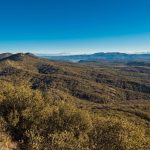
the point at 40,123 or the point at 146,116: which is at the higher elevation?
the point at 40,123

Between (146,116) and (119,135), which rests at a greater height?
(119,135)

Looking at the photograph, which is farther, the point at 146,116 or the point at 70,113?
the point at 146,116

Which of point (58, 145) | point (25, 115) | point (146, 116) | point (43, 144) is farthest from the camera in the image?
point (146, 116)

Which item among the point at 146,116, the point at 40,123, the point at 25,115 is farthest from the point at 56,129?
the point at 146,116

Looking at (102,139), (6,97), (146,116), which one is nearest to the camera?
(102,139)

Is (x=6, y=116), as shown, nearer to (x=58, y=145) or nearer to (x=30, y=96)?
(x=30, y=96)

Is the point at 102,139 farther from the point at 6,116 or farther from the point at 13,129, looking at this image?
the point at 6,116

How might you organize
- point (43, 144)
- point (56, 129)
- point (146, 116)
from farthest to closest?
point (146, 116)
point (56, 129)
point (43, 144)

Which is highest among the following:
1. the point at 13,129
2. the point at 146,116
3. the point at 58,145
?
the point at 58,145

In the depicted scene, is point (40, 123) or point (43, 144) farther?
point (40, 123)

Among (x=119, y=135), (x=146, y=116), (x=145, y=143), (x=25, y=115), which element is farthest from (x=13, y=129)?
(x=146, y=116)
